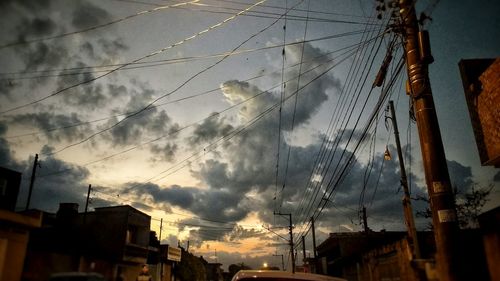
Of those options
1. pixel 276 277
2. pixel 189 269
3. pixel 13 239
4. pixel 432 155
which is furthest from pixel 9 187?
pixel 432 155

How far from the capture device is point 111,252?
3044 centimetres

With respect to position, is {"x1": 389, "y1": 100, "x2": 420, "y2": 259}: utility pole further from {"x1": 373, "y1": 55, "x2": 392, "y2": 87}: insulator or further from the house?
the house

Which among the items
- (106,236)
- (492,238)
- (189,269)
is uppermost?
(106,236)

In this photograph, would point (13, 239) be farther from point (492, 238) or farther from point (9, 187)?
point (492, 238)

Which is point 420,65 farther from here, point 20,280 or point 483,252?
point 20,280

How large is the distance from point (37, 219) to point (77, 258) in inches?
298

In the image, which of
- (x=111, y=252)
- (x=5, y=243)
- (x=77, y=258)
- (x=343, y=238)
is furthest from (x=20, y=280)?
(x=343, y=238)

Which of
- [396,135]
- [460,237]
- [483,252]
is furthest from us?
[396,135]

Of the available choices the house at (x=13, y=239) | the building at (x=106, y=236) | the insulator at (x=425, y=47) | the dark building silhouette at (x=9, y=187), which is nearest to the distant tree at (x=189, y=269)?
the building at (x=106, y=236)

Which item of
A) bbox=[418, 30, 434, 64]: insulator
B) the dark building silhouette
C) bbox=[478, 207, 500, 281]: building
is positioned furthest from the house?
bbox=[478, 207, 500, 281]: building

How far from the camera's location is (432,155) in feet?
18.7

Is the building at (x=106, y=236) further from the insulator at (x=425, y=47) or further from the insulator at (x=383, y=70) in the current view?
the insulator at (x=425, y=47)

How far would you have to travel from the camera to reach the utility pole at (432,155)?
5297 millimetres

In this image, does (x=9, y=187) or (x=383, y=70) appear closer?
(x=383, y=70)
